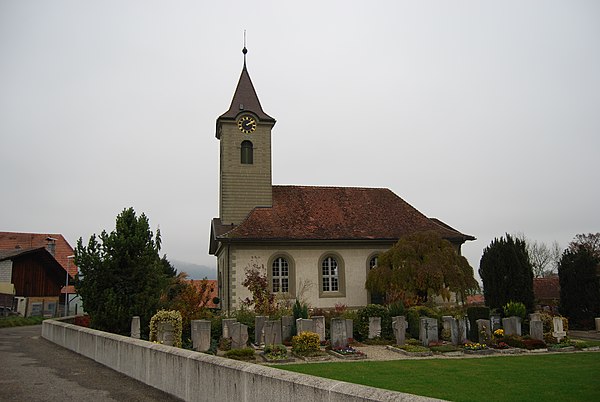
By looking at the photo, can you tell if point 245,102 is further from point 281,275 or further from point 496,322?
point 496,322

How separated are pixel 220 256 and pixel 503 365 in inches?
850

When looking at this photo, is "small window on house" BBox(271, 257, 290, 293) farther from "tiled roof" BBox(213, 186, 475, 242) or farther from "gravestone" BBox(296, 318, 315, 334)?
"gravestone" BBox(296, 318, 315, 334)

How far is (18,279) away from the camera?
1538 inches

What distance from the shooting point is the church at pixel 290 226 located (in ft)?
96.5

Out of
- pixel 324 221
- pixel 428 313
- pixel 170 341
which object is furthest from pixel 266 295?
pixel 170 341

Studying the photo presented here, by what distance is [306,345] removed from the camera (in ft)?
56.0

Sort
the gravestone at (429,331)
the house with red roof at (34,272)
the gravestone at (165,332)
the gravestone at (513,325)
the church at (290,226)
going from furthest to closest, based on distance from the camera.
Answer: the house with red roof at (34,272) → the church at (290,226) → the gravestone at (513,325) → the gravestone at (429,331) → the gravestone at (165,332)

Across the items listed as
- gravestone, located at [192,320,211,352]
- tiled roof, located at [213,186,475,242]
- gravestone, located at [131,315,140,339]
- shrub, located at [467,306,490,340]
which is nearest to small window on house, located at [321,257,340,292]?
tiled roof, located at [213,186,475,242]

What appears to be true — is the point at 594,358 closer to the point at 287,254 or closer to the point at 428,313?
the point at 428,313

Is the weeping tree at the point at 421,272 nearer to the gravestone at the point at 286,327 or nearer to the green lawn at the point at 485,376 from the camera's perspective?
the gravestone at the point at 286,327

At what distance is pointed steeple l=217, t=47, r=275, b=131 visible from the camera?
32791 mm

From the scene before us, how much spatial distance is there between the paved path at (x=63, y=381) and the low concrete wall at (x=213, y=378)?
258mm

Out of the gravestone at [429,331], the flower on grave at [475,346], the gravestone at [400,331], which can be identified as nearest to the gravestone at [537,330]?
the flower on grave at [475,346]

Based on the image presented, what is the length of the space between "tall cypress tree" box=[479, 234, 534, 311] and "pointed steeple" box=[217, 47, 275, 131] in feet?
49.3
